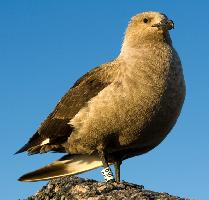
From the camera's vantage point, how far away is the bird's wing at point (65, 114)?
9734 mm

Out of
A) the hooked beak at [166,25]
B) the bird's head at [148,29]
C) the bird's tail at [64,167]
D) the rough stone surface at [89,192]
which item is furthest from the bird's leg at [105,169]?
the hooked beak at [166,25]

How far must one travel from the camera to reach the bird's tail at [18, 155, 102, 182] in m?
10.3

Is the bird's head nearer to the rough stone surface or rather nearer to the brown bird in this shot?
the brown bird

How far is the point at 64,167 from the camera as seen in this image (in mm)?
10531

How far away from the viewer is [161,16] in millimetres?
10242

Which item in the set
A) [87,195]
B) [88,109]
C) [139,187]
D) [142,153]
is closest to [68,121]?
[88,109]

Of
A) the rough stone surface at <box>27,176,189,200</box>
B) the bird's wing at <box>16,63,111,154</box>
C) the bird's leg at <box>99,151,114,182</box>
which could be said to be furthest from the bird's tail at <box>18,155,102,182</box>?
the rough stone surface at <box>27,176,189,200</box>

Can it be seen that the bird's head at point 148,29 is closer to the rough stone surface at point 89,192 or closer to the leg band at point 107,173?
the leg band at point 107,173

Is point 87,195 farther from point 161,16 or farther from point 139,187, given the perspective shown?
point 161,16

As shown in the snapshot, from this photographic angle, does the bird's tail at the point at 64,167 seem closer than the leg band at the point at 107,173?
No

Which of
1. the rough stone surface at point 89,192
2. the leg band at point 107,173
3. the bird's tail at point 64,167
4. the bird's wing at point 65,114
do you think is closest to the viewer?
the rough stone surface at point 89,192

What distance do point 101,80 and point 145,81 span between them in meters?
0.86

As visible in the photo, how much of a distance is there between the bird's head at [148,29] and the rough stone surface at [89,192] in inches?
120

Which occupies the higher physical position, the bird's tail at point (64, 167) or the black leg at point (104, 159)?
the bird's tail at point (64, 167)
